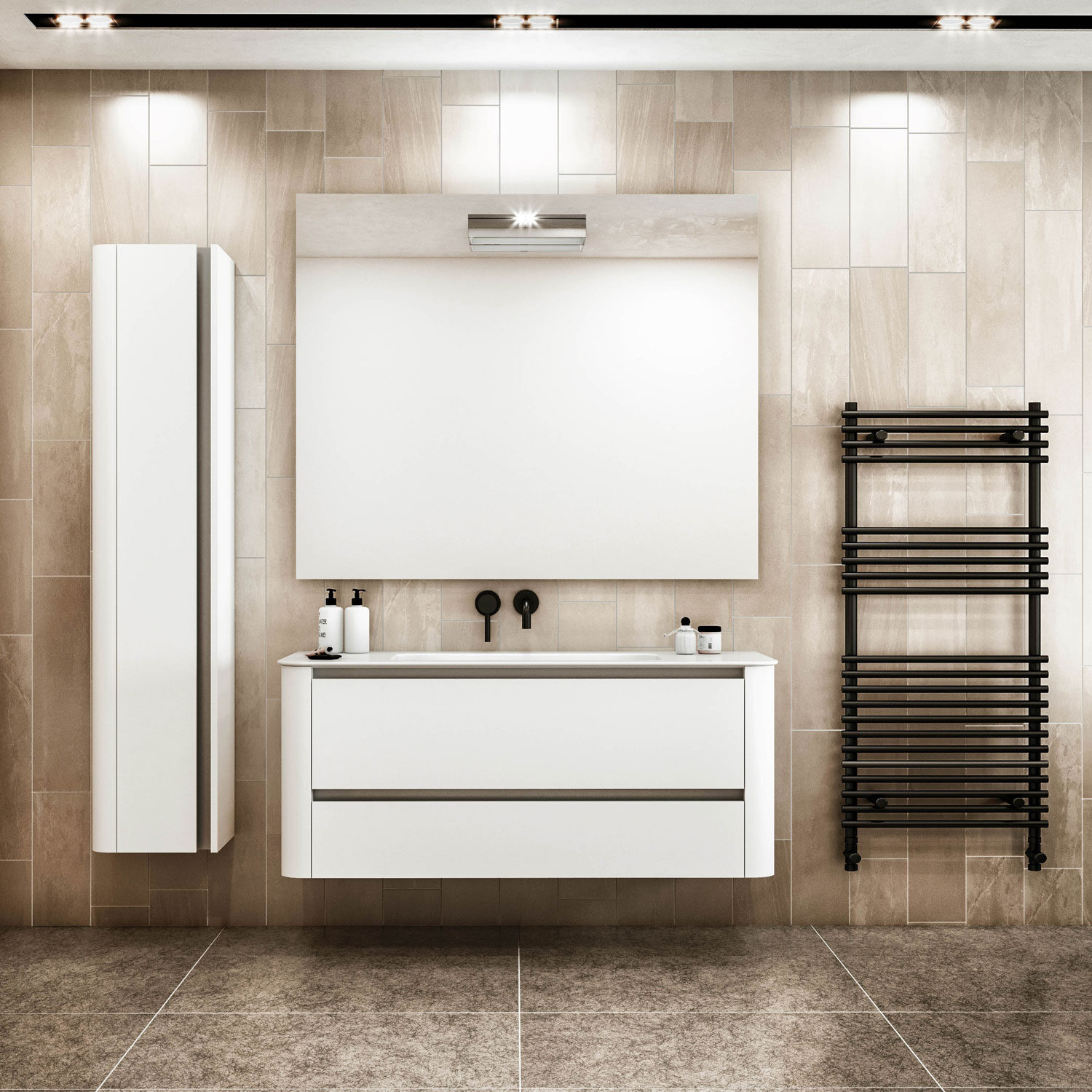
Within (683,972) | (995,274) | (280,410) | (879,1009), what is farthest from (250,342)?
(879,1009)

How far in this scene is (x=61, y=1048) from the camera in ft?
6.95

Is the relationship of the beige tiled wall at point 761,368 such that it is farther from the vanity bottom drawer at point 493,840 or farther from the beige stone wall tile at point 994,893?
the vanity bottom drawer at point 493,840

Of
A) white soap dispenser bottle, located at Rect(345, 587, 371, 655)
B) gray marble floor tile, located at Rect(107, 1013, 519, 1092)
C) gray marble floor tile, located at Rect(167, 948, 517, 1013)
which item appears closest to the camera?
gray marble floor tile, located at Rect(107, 1013, 519, 1092)

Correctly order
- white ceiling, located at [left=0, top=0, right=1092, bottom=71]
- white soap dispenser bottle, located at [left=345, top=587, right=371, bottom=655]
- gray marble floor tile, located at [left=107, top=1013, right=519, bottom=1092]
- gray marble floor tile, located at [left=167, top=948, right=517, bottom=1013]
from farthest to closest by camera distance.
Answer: white soap dispenser bottle, located at [left=345, top=587, right=371, bottom=655] < white ceiling, located at [left=0, top=0, right=1092, bottom=71] < gray marble floor tile, located at [left=167, top=948, right=517, bottom=1013] < gray marble floor tile, located at [left=107, top=1013, right=519, bottom=1092]

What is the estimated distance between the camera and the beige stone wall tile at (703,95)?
287 cm

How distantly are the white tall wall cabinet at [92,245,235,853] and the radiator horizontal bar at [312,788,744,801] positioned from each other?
46 cm

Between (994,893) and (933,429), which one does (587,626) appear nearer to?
(933,429)

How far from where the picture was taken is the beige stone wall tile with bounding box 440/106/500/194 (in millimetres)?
2855

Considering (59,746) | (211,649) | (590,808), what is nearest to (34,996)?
(59,746)

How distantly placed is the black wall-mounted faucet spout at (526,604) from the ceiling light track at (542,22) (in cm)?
170

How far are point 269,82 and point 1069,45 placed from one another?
8.32 ft

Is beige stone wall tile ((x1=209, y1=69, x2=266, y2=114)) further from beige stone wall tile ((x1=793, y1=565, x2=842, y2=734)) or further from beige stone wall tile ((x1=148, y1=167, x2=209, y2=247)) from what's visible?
beige stone wall tile ((x1=793, y1=565, x2=842, y2=734))

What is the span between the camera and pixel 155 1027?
7.25 feet

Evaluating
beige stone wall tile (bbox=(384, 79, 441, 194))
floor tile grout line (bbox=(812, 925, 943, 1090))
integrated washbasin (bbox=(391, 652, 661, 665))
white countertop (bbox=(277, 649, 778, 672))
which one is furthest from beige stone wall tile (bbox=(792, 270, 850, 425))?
floor tile grout line (bbox=(812, 925, 943, 1090))
